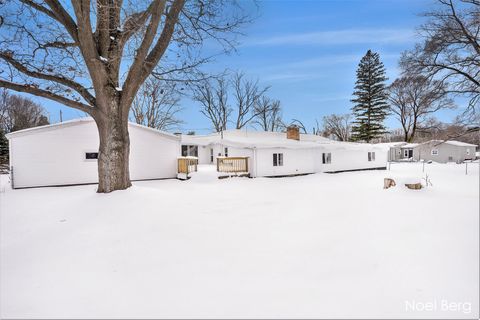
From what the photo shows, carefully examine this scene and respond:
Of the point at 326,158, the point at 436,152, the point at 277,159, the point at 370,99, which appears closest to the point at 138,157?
the point at 277,159

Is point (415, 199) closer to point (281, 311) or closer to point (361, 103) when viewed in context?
point (281, 311)

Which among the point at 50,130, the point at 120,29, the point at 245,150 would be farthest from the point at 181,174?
the point at 120,29

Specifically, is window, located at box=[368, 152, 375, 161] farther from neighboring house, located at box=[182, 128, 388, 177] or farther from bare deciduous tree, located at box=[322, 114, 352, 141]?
bare deciduous tree, located at box=[322, 114, 352, 141]

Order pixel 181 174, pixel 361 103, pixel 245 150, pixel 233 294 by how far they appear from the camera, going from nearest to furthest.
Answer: pixel 233 294 < pixel 181 174 < pixel 245 150 < pixel 361 103

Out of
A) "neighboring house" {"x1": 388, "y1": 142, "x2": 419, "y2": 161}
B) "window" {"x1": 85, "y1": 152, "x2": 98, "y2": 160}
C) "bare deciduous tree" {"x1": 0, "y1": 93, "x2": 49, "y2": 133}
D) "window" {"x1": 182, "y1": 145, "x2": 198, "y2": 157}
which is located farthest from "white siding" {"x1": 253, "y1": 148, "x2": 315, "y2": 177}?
"bare deciduous tree" {"x1": 0, "y1": 93, "x2": 49, "y2": 133}

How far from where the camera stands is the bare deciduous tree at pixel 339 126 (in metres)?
42.3

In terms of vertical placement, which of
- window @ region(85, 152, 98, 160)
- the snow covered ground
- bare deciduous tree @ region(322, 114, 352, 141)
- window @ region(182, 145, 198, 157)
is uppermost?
bare deciduous tree @ region(322, 114, 352, 141)

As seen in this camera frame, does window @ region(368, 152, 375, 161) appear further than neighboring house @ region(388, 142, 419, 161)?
No

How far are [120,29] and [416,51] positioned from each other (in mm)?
15677

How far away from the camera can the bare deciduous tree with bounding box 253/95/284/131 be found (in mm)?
36625

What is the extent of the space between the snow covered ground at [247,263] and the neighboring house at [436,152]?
99.4 ft

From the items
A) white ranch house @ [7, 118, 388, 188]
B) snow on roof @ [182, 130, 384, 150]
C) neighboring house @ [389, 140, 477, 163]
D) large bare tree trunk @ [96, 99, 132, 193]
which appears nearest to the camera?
large bare tree trunk @ [96, 99, 132, 193]

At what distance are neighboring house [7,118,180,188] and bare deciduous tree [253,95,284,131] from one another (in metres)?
25.6

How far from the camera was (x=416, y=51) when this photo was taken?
13250 millimetres
